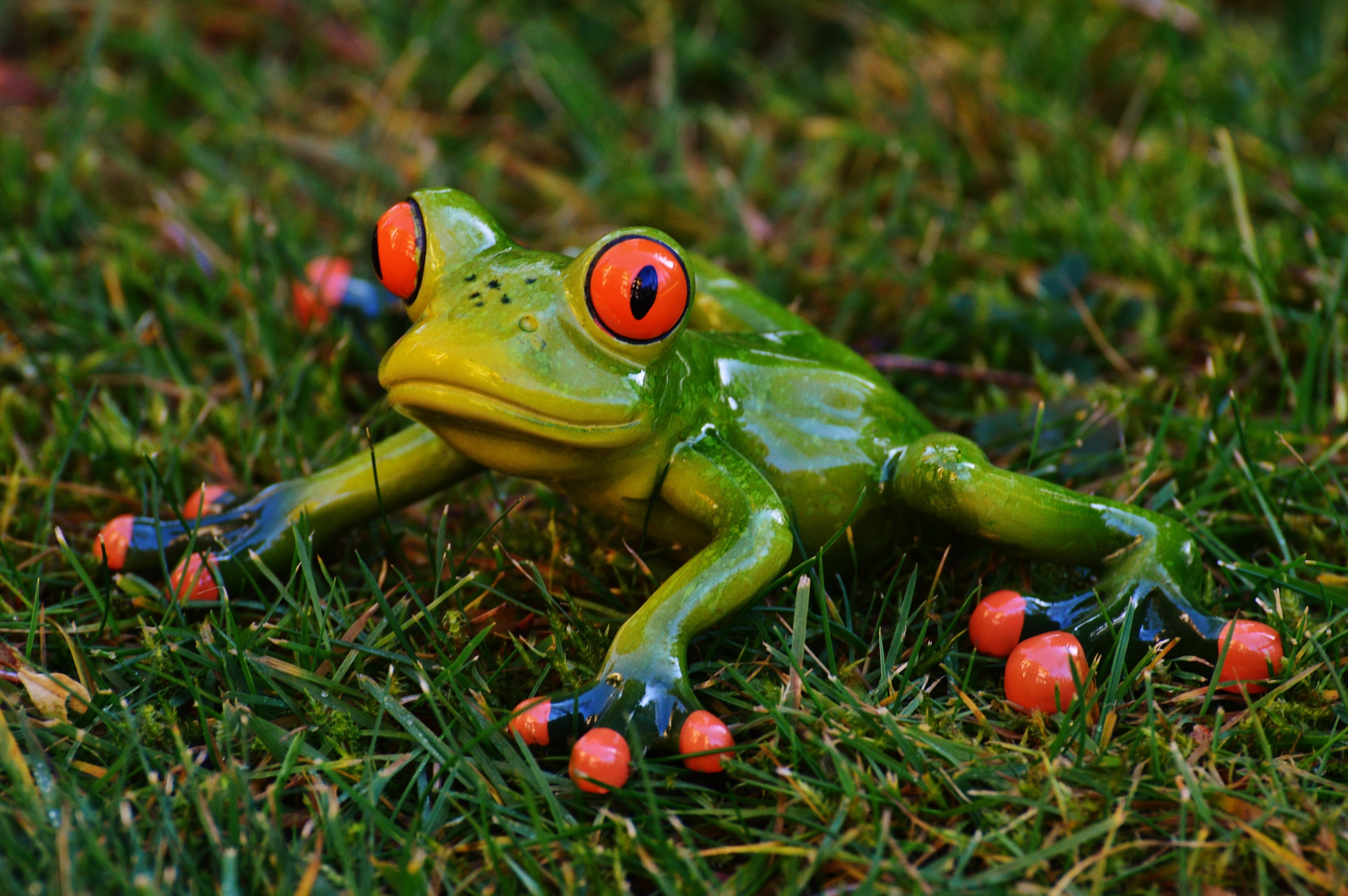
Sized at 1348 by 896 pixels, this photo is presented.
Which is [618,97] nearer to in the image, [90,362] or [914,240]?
[914,240]

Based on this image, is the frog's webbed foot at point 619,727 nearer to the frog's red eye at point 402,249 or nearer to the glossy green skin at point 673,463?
the glossy green skin at point 673,463

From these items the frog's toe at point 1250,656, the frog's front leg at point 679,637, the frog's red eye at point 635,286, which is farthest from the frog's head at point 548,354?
the frog's toe at point 1250,656

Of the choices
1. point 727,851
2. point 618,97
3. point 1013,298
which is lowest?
point 727,851

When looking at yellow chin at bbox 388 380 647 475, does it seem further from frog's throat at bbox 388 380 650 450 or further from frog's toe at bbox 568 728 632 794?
frog's toe at bbox 568 728 632 794

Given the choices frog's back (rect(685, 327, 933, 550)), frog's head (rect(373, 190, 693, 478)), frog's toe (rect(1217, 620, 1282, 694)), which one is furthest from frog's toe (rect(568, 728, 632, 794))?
frog's toe (rect(1217, 620, 1282, 694))

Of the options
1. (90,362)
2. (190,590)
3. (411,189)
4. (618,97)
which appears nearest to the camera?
(190,590)

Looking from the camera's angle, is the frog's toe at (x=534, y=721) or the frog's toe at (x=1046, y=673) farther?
the frog's toe at (x=1046, y=673)

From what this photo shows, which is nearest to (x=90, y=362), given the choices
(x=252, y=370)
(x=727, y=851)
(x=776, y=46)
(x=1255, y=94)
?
(x=252, y=370)
